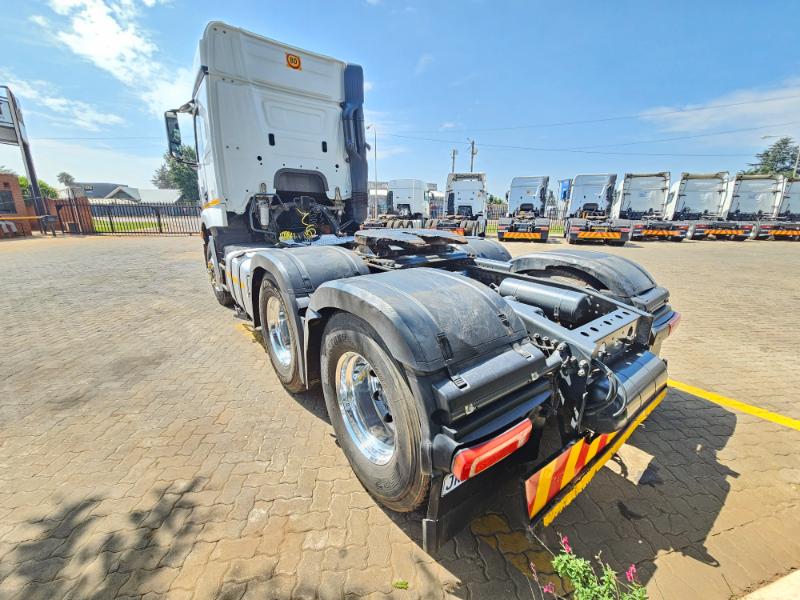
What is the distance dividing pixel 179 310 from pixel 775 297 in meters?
11.6

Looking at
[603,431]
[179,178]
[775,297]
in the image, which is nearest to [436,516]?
[603,431]

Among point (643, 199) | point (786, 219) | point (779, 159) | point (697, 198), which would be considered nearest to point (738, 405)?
point (643, 199)

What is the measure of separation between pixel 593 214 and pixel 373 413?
20.8 meters

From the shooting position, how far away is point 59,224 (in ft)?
66.6

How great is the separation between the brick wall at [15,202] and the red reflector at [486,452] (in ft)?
88.8

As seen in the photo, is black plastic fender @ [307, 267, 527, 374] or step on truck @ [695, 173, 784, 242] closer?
black plastic fender @ [307, 267, 527, 374]

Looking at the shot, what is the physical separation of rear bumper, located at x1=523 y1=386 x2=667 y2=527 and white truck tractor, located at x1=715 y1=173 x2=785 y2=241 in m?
26.1

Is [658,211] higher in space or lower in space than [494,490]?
higher

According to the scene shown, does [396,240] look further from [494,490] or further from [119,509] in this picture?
[119,509]

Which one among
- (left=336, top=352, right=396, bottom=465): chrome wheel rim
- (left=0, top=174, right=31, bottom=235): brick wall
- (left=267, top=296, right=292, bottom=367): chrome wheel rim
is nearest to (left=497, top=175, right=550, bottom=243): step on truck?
(left=267, top=296, right=292, bottom=367): chrome wheel rim

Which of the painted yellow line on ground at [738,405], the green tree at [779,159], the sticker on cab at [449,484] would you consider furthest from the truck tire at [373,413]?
the green tree at [779,159]

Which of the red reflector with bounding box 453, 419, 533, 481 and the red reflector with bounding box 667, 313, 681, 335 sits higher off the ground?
the red reflector with bounding box 667, 313, 681, 335

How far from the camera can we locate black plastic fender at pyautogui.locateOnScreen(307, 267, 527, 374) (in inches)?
64.2

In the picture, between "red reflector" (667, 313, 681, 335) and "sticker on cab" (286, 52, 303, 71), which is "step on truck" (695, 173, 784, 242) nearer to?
"red reflector" (667, 313, 681, 335)
